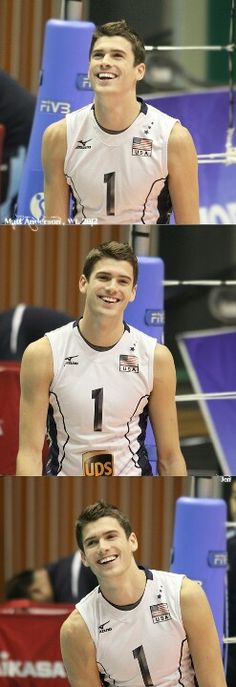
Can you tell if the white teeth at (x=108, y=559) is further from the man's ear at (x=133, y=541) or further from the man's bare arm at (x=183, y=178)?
the man's bare arm at (x=183, y=178)

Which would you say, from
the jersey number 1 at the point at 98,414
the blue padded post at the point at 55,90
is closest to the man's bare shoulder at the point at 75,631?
the jersey number 1 at the point at 98,414

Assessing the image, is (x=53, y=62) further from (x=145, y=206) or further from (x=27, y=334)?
(x=27, y=334)

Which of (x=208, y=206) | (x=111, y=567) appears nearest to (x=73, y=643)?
(x=111, y=567)

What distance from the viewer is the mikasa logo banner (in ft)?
10.9

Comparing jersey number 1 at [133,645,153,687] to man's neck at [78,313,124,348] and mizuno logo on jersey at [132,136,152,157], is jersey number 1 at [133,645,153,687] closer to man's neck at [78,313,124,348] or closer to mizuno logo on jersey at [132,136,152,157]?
man's neck at [78,313,124,348]

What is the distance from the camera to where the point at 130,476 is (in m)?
3.34

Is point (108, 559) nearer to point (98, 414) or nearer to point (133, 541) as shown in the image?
point (133, 541)

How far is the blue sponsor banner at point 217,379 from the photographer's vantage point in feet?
11.1

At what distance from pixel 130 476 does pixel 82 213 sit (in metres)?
0.71

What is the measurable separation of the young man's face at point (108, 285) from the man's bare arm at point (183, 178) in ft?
1.04

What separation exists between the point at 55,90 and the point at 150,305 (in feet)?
2.78

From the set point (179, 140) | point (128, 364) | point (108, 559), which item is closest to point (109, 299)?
point (128, 364)

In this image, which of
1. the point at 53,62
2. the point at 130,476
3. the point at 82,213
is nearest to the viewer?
the point at 130,476

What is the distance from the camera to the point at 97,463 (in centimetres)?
334
